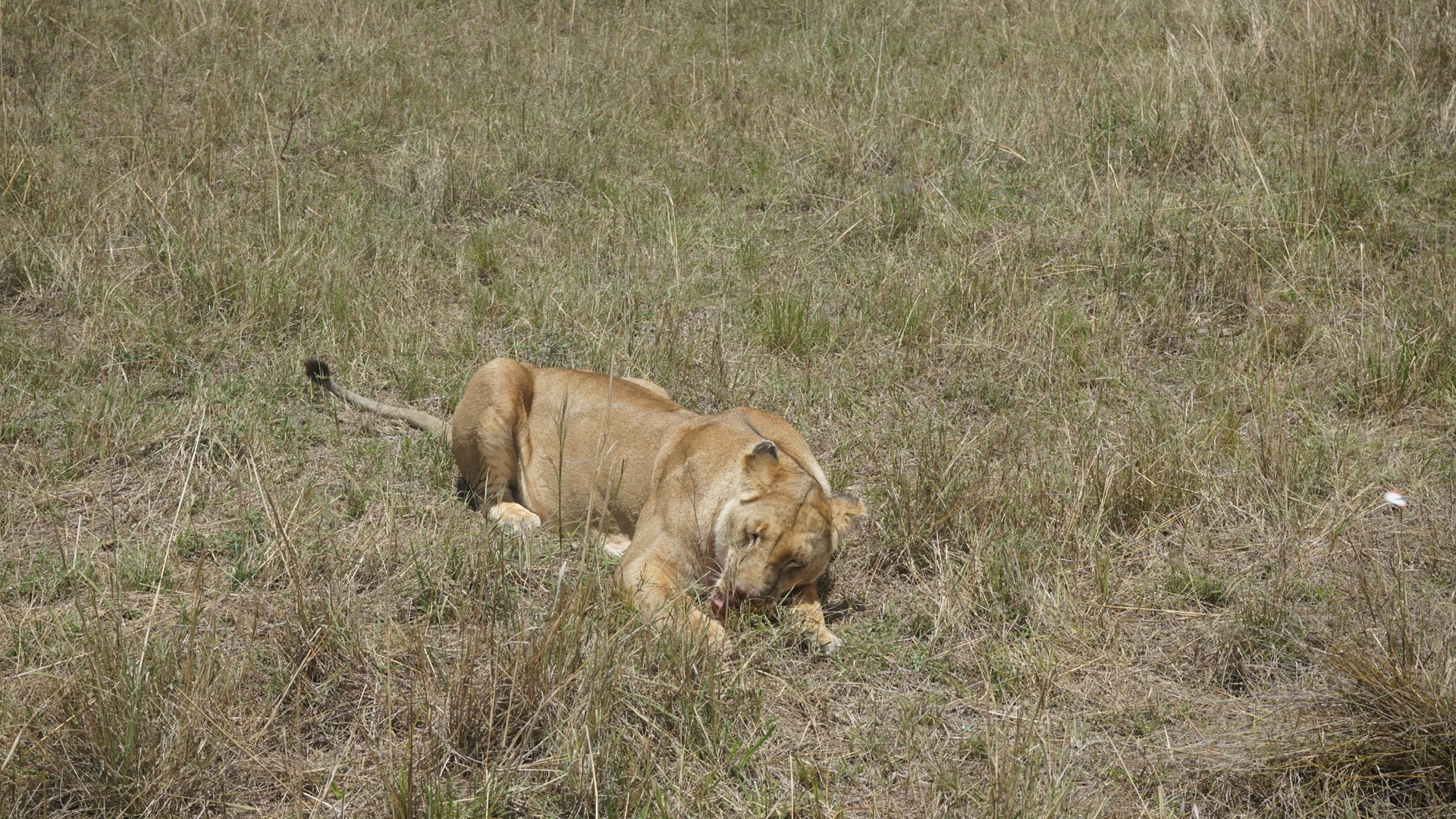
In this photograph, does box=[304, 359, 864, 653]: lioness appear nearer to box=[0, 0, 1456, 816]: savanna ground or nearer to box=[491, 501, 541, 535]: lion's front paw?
box=[491, 501, 541, 535]: lion's front paw

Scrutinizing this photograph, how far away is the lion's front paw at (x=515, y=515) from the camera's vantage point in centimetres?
492

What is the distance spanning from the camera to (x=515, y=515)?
5086 millimetres

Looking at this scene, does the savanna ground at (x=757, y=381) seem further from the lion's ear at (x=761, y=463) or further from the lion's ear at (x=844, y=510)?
the lion's ear at (x=761, y=463)

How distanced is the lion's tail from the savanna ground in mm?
78

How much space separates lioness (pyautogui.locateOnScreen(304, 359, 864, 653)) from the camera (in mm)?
4078

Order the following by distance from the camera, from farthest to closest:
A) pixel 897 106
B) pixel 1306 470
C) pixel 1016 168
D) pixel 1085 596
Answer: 1. pixel 897 106
2. pixel 1016 168
3. pixel 1306 470
4. pixel 1085 596

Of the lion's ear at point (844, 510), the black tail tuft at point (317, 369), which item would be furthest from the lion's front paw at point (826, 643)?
the black tail tuft at point (317, 369)

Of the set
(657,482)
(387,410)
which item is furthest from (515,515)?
(387,410)

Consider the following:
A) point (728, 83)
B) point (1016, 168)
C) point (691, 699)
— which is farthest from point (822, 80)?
point (691, 699)

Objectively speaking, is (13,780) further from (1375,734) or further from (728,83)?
(728,83)

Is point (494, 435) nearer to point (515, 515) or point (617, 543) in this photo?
point (515, 515)

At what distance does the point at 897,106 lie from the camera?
827cm

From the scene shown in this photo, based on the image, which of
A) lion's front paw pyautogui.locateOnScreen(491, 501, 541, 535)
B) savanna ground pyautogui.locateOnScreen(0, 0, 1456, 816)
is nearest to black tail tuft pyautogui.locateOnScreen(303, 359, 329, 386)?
savanna ground pyautogui.locateOnScreen(0, 0, 1456, 816)

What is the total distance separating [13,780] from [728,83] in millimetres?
6910
